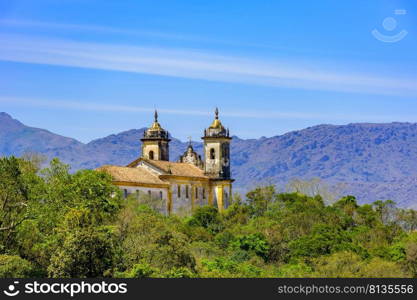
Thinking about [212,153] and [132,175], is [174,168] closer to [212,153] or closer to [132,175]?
[212,153]

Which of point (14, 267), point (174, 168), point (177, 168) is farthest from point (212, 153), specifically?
point (14, 267)

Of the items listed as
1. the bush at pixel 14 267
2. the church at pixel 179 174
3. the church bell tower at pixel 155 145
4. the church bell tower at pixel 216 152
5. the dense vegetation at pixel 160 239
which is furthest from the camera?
the church bell tower at pixel 155 145

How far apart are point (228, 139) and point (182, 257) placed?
61.3 metres

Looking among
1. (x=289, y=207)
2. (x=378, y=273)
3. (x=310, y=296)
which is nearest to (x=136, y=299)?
(x=310, y=296)

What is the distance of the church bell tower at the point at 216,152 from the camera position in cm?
11512

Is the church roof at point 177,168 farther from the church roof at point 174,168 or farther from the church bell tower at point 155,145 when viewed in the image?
the church bell tower at point 155,145

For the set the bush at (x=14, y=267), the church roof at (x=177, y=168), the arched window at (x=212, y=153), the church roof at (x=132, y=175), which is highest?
the arched window at (x=212, y=153)

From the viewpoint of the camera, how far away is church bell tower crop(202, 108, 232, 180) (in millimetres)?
115125

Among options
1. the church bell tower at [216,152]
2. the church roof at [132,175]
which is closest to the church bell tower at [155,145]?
the church bell tower at [216,152]

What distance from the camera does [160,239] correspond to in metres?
58.1

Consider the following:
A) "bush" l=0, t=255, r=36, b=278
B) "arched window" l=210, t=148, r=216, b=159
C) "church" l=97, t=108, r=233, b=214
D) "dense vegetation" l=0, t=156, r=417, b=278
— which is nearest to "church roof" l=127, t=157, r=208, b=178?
"church" l=97, t=108, r=233, b=214

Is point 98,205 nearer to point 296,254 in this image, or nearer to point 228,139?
point 296,254

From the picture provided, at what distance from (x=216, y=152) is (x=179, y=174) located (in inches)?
324

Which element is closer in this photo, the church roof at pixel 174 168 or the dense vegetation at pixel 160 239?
the dense vegetation at pixel 160 239
